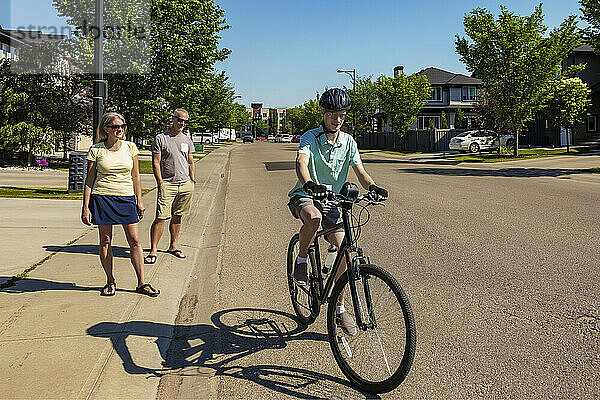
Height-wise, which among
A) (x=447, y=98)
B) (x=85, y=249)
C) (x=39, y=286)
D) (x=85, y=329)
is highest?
(x=447, y=98)

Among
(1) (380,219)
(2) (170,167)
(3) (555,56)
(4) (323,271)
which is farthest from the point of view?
(3) (555,56)

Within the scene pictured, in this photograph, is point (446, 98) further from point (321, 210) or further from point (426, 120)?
point (321, 210)

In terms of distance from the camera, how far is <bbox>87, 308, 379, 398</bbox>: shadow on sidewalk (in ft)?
12.8

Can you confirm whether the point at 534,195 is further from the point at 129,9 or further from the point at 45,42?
the point at 45,42

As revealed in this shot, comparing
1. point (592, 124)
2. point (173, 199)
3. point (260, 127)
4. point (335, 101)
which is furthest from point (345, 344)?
point (260, 127)

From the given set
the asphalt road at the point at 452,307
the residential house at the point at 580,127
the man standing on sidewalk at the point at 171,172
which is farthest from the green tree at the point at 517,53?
the man standing on sidewalk at the point at 171,172

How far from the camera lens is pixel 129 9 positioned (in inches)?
890

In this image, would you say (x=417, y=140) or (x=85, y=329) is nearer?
(x=85, y=329)

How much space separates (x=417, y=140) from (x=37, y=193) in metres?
40.7

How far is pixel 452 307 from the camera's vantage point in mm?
5441

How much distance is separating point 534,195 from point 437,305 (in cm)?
1033

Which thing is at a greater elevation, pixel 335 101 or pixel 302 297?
pixel 335 101

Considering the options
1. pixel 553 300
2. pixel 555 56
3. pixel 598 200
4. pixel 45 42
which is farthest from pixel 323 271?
pixel 555 56

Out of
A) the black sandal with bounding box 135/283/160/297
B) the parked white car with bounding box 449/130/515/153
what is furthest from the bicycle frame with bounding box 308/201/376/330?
the parked white car with bounding box 449/130/515/153
